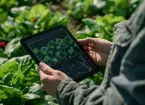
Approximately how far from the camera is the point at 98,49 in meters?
2.49

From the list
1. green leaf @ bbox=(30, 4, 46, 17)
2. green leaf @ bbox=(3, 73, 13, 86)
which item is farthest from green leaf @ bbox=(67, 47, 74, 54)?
green leaf @ bbox=(30, 4, 46, 17)

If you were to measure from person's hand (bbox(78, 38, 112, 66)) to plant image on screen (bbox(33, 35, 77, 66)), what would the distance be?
9cm

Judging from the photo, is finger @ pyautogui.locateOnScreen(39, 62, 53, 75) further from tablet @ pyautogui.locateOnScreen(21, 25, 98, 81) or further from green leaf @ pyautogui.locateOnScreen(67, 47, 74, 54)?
green leaf @ pyautogui.locateOnScreen(67, 47, 74, 54)

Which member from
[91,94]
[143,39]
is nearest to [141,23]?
[143,39]

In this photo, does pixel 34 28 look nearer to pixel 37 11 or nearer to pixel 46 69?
pixel 37 11

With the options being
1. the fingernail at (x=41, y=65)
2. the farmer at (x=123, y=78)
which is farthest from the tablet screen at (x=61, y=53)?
the farmer at (x=123, y=78)

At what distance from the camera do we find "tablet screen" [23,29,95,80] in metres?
2.35

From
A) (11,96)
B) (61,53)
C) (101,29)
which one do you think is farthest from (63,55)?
(101,29)

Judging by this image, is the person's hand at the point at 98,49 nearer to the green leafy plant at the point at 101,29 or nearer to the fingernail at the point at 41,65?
the fingernail at the point at 41,65

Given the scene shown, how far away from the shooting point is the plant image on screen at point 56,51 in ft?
7.68

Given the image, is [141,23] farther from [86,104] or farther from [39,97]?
[39,97]

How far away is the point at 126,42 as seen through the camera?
154 centimetres

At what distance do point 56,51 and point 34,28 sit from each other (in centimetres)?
198

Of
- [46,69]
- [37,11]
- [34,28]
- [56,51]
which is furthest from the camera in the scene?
[37,11]
